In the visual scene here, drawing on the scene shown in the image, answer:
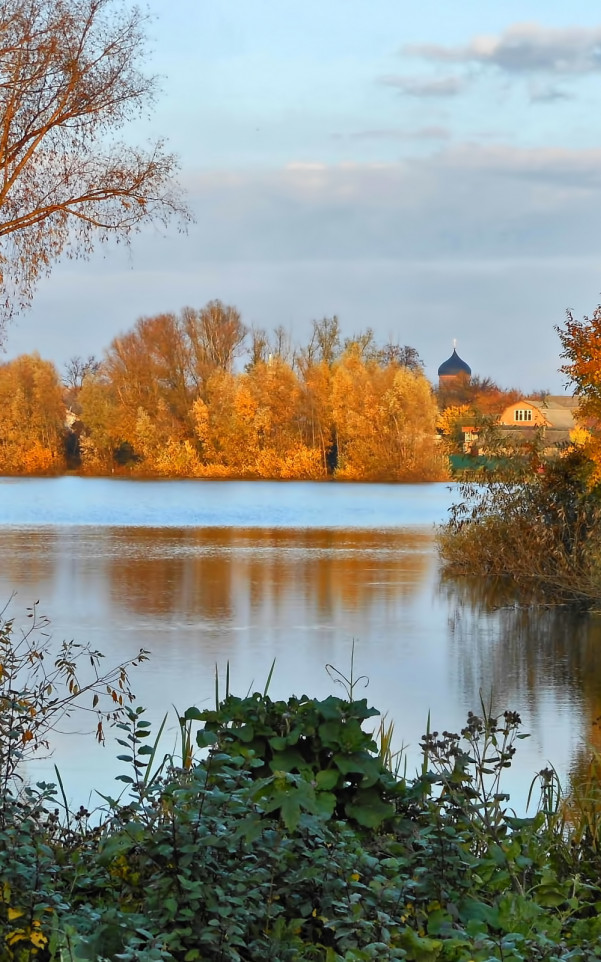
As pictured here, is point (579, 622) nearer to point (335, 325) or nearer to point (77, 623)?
point (77, 623)

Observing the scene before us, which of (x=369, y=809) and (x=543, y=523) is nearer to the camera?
(x=369, y=809)

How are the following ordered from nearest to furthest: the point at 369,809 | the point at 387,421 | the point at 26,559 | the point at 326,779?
the point at 326,779, the point at 369,809, the point at 26,559, the point at 387,421

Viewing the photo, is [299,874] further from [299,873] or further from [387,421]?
[387,421]

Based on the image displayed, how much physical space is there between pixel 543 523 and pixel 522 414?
199 ft

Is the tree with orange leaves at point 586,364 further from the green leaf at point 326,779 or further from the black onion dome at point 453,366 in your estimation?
the black onion dome at point 453,366

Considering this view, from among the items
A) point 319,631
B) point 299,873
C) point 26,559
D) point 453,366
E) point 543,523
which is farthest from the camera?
point 453,366

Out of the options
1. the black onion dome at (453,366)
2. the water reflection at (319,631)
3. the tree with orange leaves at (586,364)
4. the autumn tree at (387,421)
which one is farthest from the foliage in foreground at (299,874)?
the black onion dome at (453,366)

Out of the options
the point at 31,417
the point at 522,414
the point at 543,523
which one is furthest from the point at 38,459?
the point at 543,523

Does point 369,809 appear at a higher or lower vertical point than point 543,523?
lower

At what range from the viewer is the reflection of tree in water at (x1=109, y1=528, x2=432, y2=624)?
15.8 meters

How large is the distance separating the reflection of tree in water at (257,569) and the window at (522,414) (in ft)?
149

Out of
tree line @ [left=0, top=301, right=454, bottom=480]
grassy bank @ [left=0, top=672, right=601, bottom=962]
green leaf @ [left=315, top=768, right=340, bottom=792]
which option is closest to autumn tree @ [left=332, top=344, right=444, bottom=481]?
tree line @ [left=0, top=301, right=454, bottom=480]

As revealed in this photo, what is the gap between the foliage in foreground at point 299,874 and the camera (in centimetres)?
312

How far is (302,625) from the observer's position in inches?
544
